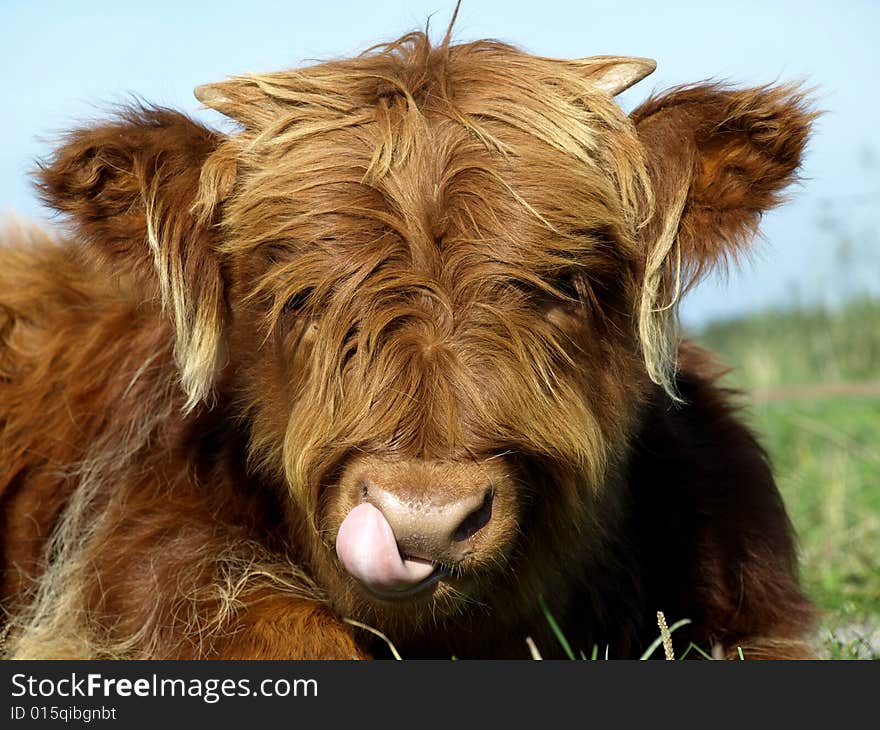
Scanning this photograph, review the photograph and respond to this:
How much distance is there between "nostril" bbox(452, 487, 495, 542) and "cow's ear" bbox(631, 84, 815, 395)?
2.33 feet

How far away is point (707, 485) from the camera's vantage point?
379 centimetres

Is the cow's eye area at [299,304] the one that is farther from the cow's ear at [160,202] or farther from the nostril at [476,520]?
the nostril at [476,520]

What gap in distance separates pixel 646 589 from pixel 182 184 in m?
1.78

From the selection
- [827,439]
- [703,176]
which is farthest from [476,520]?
[827,439]

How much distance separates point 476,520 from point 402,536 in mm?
187

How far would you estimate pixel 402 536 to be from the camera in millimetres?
2451

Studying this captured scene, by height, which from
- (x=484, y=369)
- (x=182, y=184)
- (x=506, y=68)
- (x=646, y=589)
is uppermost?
(x=506, y=68)

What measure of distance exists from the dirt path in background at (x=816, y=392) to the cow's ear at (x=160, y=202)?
5352 millimetres

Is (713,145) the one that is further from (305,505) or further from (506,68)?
(305,505)

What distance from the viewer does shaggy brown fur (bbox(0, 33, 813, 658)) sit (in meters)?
2.74

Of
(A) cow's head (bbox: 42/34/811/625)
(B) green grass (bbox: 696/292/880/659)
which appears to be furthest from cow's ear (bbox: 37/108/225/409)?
(B) green grass (bbox: 696/292/880/659)

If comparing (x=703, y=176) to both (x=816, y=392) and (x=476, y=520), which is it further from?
(x=816, y=392)

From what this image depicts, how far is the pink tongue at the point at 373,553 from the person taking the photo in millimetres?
2467

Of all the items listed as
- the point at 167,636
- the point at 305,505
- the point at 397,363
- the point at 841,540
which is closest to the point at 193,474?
the point at 167,636
